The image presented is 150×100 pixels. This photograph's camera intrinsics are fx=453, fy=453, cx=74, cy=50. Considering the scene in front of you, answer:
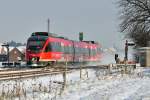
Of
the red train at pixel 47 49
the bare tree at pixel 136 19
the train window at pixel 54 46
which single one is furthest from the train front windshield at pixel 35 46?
the bare tree at pixel 136 19

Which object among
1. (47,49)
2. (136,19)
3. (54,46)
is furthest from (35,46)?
(136,19)

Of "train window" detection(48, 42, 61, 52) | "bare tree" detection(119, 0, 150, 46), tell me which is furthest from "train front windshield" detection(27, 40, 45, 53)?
"bare tree" detection(119, 0, 150, 46)

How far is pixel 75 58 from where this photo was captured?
53906 mm

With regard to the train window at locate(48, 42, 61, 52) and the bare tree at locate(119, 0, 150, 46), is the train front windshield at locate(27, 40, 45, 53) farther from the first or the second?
the bare tree at locate(119, 0, 150, 46)

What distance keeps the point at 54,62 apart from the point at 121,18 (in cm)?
1770

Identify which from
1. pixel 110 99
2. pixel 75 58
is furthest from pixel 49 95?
pixel 75 58

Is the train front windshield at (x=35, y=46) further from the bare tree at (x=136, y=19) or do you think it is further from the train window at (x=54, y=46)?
the bare tree at (x=136, y=19)

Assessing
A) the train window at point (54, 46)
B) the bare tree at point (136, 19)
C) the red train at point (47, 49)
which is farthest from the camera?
the bare tree at point (136, 19)

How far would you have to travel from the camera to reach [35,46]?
4509 cm

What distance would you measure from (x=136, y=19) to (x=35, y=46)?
18.2 metres

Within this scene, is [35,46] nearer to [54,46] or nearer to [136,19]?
[54,46]

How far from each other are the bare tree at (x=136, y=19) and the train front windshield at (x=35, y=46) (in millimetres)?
17681

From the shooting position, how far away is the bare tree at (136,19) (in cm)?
5822

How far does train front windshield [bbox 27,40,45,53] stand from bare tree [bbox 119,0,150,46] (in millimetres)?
17681
